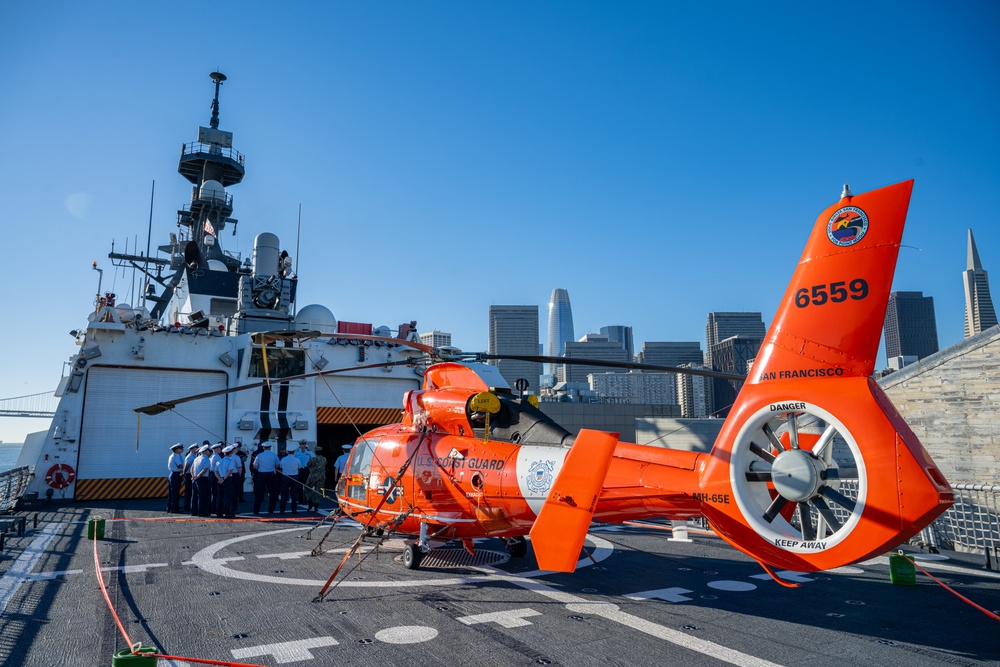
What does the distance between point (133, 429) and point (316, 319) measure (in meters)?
8.73

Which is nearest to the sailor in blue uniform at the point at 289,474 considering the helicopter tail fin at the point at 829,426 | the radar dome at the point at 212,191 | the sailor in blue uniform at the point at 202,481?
the sailor in blue uniform at the point at 202,481

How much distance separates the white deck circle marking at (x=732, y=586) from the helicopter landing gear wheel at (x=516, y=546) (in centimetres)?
333

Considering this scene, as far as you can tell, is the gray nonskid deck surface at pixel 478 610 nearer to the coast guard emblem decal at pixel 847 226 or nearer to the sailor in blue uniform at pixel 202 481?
the sailor in blue uniform at pixel 202 481

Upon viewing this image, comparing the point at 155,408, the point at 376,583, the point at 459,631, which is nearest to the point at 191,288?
the point at 155,408

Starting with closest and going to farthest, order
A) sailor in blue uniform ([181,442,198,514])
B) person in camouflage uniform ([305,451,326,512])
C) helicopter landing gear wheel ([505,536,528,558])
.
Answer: helicopter landing gear wheel ([505,536,528,558]) < sailor in blue uniform ([181,442,198,514]) < person in camouflage uniform ([305,451,326,512])

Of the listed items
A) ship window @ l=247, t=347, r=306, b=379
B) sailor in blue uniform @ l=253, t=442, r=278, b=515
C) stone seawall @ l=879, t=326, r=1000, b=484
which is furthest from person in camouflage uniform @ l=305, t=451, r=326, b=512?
stone seawall @ l=879, t=326, r=1000, b=484

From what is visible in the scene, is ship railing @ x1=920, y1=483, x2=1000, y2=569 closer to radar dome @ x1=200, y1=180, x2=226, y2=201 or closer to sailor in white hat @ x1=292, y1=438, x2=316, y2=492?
sailor in white hat @ x1=292, y1=438, x2=316, y2=492

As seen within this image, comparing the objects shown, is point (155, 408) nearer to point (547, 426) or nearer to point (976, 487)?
point (547, 426)

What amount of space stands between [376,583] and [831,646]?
6280 mm

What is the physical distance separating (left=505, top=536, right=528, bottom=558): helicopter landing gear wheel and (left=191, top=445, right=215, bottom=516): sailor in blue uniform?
9.74 meters

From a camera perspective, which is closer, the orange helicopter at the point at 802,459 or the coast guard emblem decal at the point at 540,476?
the orange helicopter at the point at 802,459

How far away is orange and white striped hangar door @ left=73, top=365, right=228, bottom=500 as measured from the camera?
64.2 feet

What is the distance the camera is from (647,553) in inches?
464

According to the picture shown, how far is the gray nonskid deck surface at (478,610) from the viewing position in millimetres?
6328
